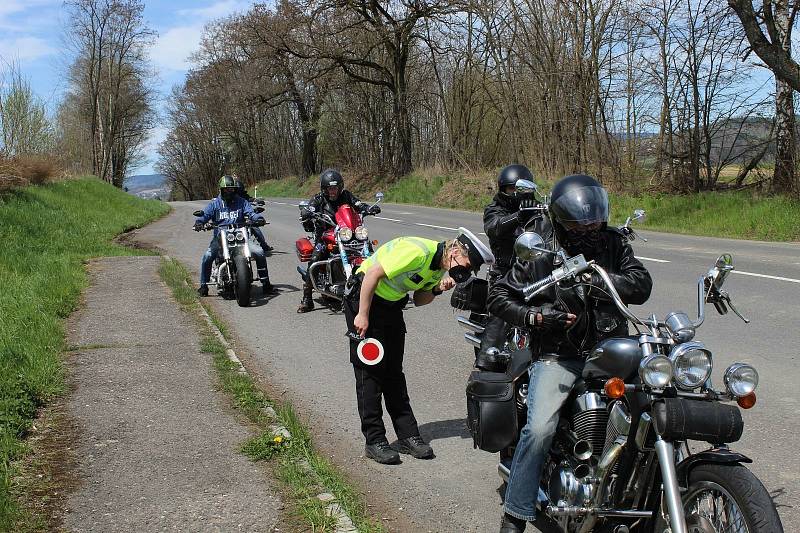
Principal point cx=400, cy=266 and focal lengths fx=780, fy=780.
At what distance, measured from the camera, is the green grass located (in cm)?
520

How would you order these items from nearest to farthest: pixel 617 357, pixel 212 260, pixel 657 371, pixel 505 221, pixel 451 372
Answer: pixel 657 371
pixel 617 357
pixel 505 221
pixel 451 372
pixel 212 260

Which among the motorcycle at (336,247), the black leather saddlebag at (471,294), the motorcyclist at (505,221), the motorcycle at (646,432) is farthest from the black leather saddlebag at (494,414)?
the motorcycle at (336,247)

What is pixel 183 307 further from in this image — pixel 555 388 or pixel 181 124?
pixel 181 124

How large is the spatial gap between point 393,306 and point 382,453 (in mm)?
924

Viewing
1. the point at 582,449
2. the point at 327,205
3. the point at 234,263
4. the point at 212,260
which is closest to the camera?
the point at 582,449

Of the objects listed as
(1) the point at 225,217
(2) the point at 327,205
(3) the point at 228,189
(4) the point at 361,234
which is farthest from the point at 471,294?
(3) the point at 228,189

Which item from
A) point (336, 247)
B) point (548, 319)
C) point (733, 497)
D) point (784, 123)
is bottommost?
point (733, 497)

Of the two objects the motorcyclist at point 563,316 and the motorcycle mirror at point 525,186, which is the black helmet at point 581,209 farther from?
the motorcycle mirror at point 525,186

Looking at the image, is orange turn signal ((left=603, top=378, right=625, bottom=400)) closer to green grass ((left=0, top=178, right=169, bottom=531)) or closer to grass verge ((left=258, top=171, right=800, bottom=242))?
green grass ((left=0, top=178, right=169, bottom=531))

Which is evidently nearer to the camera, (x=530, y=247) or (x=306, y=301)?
(x=530, y=247)

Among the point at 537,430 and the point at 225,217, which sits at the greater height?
the point at 225,217

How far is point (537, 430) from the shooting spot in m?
3.47

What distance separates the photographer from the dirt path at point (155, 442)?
12.9ft

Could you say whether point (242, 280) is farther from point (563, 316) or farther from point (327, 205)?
point (563, 316)
